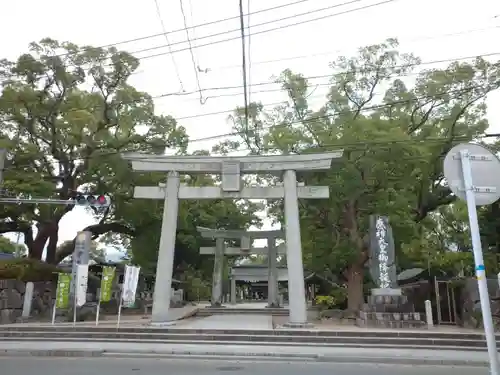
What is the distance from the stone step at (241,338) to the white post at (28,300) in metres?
4.43

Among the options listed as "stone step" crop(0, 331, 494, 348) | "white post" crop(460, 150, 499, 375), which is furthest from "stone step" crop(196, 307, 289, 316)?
"white post" crop(460, 150, 499, 375)

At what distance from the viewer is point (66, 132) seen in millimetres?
19172

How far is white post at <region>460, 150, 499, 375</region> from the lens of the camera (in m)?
3.76

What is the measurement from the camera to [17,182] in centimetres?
1783

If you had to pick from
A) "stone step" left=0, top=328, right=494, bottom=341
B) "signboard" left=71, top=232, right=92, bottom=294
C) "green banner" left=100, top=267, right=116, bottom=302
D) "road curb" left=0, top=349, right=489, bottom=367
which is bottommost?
"road curb" left=0, top=349, right=489, bottom=367

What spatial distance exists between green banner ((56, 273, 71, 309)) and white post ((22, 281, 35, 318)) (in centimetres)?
232

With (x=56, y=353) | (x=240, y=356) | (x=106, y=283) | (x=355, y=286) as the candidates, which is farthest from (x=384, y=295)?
(x=56, y=353)

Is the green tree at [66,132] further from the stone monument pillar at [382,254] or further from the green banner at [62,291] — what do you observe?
the stone monument pillar at [382,254]

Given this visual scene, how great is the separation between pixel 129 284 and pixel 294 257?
6290 mm

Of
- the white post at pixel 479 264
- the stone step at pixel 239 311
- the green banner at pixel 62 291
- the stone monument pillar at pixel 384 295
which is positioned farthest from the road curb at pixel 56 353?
the stone step at pixel 239 311

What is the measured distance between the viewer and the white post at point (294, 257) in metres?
14.5

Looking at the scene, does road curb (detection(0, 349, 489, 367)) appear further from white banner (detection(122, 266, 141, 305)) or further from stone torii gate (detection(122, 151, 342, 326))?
stone torii gate (detection(122, 151, 342, 326))

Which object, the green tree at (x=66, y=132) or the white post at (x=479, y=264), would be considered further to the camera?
the green tree at (x=66, y=132)

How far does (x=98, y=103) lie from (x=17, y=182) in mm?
4960
